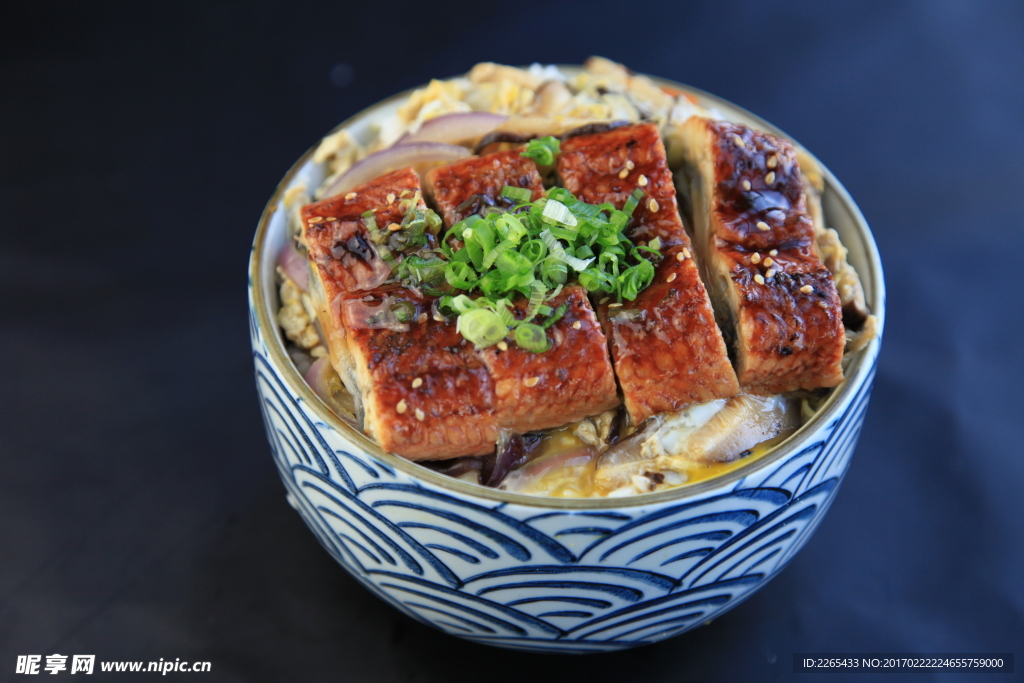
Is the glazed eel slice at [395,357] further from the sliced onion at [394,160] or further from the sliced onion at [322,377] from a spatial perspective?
the sliced onion at [394,160]

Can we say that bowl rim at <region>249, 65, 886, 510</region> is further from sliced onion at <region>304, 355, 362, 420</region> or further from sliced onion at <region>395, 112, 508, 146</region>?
sliced onion at <region>395, 112, 508, 146</region>

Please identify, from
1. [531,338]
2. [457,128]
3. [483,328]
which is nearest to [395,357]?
[483,328]

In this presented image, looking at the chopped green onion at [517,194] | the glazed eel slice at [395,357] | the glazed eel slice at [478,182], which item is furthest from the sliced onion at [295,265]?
the chopped green onion at [517,194]

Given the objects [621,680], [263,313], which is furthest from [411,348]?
[621,680]

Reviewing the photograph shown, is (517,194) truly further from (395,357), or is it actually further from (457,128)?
(395,357)

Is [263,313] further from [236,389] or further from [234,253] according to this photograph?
[234,253]
